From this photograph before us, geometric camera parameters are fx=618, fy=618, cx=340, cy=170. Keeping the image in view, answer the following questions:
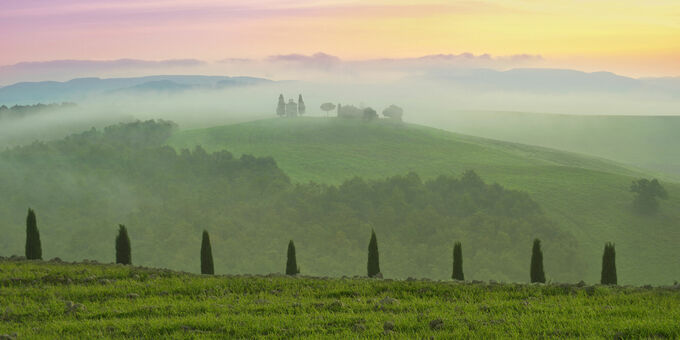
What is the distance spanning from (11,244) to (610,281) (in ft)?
389

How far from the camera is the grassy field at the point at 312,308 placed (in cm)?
1772

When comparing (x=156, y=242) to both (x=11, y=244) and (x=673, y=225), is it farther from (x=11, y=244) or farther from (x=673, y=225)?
(x=673, y=225)

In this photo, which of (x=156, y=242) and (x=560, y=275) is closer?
(x=560, y=275)

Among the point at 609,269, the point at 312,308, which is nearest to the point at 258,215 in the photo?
the point at 609,269

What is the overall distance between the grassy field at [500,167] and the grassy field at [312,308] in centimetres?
7558

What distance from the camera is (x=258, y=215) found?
436 ft

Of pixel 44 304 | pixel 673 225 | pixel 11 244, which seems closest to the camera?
pixel 44 304

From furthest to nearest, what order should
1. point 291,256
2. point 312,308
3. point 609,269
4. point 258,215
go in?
point 258,215 → point 291,256 → point 609,269 → point 312,308

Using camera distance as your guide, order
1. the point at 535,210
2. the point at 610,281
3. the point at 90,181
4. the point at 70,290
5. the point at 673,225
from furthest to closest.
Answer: the point at 90,181
the point at 535,210
the point at 673,225
the point at 610,281
the point at 70,290

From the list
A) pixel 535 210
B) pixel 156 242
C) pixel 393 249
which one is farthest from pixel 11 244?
pixel 535 210

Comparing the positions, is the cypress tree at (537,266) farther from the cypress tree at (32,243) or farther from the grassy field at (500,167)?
the grassy field at (500,167)

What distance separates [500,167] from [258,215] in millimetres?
55420

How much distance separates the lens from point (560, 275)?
3947 inches

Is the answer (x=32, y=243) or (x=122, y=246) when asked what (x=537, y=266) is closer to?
(x=122, y=246)
